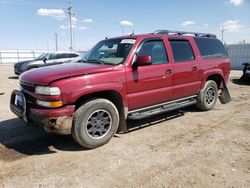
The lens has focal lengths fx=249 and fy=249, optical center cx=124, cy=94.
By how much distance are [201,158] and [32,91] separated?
2.97 metres

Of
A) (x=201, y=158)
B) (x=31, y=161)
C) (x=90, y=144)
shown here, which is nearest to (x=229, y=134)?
(x=201, y=158)

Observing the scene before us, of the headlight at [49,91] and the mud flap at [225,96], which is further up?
the headlight at [49,91]

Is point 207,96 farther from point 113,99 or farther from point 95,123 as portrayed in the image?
point 95,123

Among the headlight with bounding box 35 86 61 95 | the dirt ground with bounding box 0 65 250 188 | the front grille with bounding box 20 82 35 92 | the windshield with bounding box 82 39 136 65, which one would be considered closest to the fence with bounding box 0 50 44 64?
the dirt ground with bounding box 0 65 250 188

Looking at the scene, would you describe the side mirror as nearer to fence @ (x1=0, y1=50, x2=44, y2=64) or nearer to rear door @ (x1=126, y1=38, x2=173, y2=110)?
rear door @ (x1=126, y1=38, x2=173, y2=110)

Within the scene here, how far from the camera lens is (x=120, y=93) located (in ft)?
14.9

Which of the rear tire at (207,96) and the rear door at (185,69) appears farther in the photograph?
the rear tire at (207,96)

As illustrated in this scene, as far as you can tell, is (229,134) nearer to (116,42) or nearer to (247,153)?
(247,153)

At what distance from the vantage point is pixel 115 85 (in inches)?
175

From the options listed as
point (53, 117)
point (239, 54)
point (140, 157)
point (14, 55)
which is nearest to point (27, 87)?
point (53, 117)

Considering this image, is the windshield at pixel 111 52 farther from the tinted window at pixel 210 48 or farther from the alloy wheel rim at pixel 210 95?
the alloy wheel rim at pixel 210 95

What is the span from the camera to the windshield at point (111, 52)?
15.8 feet

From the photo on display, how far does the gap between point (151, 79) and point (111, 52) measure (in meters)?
1.00

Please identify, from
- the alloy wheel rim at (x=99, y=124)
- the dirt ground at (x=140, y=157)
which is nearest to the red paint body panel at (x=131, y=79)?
the alloy wheel rim at (x=99, y=124)
